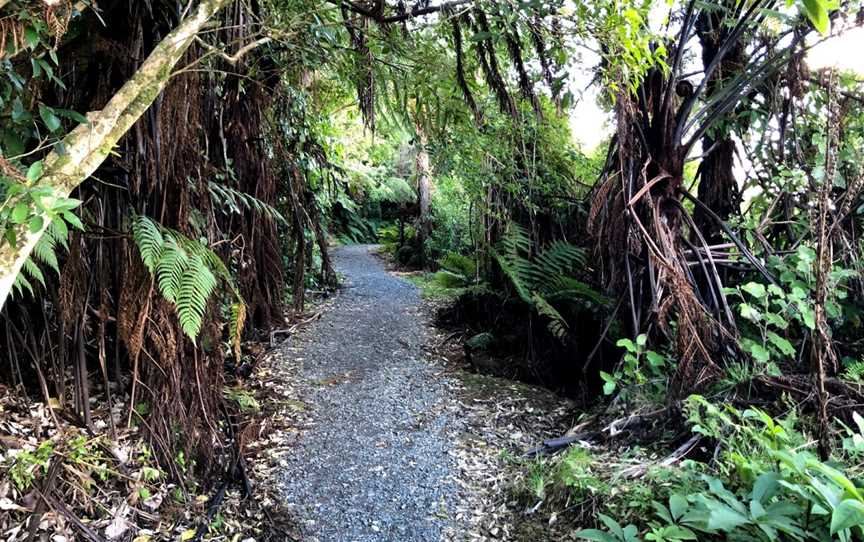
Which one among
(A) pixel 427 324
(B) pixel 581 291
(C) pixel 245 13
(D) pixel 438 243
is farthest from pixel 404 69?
(D) pixel 438 243

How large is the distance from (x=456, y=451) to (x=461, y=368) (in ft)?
4.91

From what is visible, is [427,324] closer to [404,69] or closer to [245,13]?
[404,69]

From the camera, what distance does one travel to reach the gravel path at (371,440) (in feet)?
7.91

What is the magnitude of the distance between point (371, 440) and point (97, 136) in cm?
231

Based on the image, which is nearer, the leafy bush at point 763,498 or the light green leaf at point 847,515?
the light green leaf at point 847,515

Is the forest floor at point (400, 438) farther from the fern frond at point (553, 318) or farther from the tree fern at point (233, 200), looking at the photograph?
the tree fern at point (233, 200)

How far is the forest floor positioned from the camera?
95.0 inches

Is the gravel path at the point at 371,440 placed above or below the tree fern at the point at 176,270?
below

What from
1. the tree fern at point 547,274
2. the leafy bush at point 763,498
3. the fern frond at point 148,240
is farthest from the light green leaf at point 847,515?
the tree fern at point 547,274

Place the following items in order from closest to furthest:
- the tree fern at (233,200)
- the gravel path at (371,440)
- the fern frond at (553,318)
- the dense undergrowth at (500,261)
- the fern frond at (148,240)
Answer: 1. the dense undergrowth at (500,261)
2. the fern frond at (148,240)
3. the gravel path at (371,440)
4. the tree fern at (233,200)
5. the fern frond at (553,318)

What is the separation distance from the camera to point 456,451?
3.04 meters

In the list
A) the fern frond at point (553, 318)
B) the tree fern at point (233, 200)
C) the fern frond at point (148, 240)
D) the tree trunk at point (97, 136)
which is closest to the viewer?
the tree trunk at point (97, 136)

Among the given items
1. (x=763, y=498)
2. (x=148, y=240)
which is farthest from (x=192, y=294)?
(x=763, y=498)

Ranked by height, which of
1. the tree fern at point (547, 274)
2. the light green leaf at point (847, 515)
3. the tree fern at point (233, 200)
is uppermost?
the tree fern at point (233, 200)
